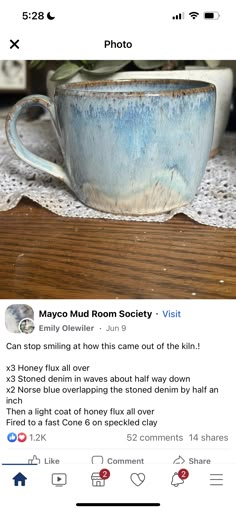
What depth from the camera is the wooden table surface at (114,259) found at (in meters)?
0.24

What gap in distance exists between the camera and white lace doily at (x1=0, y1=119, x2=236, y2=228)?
28 centimetres
